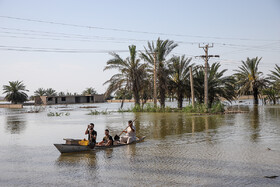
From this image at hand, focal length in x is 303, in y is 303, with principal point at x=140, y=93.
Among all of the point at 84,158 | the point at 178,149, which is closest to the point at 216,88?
the point at 178,149

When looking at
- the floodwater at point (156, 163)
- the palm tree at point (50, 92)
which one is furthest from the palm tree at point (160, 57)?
the palm tree at point (50, 92)

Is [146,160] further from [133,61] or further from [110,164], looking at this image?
[133,61]

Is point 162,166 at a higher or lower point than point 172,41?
lower

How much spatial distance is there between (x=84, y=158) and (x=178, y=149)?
139 inches

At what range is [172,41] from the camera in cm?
3419

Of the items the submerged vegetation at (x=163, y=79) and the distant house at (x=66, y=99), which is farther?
the distant house at (x=66, y=99)

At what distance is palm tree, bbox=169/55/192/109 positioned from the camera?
3400 centimetres

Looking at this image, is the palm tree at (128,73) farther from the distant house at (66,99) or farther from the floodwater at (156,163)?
the distant house at (66,99)

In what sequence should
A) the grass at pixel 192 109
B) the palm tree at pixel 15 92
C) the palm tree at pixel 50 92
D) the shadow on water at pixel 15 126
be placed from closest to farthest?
the shadow on water at pixel 15 126 → the grass at pixel 192 109 → the palm tree at pixel 15 92 → the palm tree at pixel 50 92

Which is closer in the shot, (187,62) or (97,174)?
(97,174)

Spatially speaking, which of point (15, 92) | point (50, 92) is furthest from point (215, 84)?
point (50, 92)

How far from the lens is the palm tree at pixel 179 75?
34000mm

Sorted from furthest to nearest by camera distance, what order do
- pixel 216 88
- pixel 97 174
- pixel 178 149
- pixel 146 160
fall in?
pixel 216 88
pixel 178 149
pixel 146 160
pixel 97 174

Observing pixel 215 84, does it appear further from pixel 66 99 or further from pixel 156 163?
pixel 66 99
